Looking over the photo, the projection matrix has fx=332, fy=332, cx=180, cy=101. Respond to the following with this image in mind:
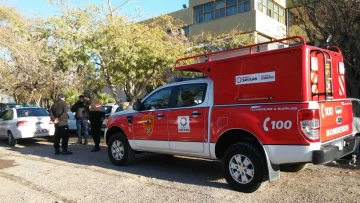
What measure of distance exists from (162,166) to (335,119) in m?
3.84

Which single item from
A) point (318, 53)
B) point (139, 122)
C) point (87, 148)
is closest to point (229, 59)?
point (318, 53)

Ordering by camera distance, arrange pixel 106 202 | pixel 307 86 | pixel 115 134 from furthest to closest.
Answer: pixel 115 134 < pixel 106 202 < pixel 307 86

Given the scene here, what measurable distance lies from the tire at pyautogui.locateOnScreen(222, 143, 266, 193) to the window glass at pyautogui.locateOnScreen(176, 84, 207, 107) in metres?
1.09

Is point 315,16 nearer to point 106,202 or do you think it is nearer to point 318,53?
point 318,53

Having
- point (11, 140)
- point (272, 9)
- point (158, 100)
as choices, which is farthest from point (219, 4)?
point (158, 100)

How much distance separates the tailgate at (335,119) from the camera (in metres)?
4.85

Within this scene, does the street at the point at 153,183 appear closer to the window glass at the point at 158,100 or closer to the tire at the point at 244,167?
the tire at the point at 244,167

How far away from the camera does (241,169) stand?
17.4ft

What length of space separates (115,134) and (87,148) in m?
3.24

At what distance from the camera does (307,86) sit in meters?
4.65

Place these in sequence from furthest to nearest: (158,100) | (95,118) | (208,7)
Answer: (208,7) → (95,118) → (158,100)

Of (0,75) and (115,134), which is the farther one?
(0,75)

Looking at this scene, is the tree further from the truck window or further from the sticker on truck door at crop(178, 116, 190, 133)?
the sticker on truck door at crop(178, 116, 190, 133)

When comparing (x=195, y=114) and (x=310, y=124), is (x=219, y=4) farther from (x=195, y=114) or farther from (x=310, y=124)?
(x=310, y=124)
